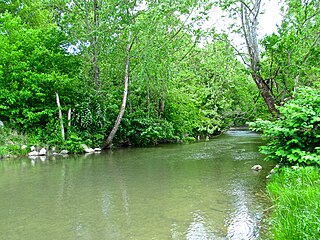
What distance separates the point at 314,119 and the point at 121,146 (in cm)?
1106

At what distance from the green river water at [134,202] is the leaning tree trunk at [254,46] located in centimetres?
191

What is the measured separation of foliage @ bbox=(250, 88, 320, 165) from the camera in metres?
5.01

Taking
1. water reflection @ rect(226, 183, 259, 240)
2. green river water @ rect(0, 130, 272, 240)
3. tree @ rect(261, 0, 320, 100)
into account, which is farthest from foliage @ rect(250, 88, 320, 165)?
tree @ rect(261, 0, 320, 100)

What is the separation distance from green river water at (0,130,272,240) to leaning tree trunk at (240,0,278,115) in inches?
75.2

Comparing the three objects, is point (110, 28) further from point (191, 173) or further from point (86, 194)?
point (86, 194)

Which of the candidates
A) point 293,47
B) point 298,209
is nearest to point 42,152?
point 293,47

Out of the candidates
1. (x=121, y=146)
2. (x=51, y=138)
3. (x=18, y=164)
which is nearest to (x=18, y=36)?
(x=51, y=138)

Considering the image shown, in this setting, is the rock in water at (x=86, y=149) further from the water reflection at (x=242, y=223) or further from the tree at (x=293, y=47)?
the water reflection at (x=242, y=223)

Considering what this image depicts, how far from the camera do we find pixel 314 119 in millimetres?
4777

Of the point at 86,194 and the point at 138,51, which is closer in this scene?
the point at 86,194

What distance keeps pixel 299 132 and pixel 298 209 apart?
255 cm

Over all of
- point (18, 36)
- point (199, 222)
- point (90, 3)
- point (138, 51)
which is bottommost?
point (199, 222)

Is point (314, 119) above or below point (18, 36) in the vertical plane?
below

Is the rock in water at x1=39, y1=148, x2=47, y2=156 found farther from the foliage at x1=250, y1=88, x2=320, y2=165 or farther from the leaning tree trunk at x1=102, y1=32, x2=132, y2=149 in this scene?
the foliage at x1=250, y1=88, x2=320, y2=165
